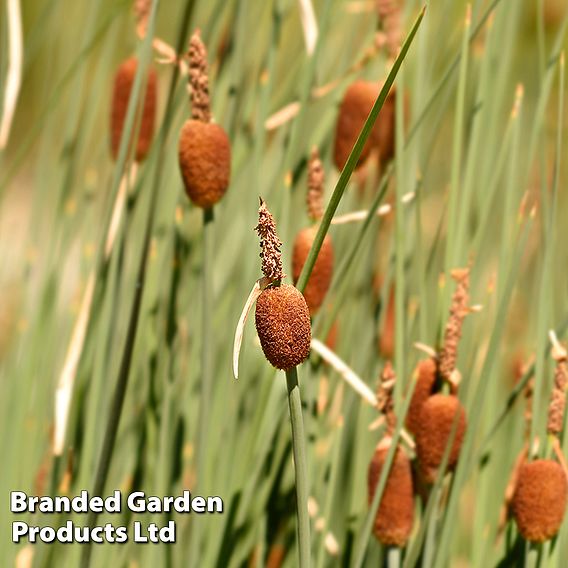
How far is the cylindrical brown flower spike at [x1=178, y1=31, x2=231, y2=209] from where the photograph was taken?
2.41 feet

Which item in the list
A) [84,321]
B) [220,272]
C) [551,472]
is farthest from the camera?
[220,272]

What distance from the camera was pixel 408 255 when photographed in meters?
1.16

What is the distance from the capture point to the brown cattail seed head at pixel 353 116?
36.9 inches

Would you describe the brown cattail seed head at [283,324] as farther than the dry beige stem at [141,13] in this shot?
No

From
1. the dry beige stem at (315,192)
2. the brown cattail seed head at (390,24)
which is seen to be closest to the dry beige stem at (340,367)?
the dry beige stem at (315,192)

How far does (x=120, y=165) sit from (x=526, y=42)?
2.26m

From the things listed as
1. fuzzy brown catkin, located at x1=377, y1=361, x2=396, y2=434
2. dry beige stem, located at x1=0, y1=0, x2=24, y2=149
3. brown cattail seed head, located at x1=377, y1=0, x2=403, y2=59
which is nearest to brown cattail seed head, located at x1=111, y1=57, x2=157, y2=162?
dry beige stem, located at x1=0, y1=0, x2=24, y2=149

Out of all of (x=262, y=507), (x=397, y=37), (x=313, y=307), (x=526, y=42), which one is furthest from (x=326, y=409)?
(x=526, y=42)

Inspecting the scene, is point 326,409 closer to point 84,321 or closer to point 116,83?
point 84,321

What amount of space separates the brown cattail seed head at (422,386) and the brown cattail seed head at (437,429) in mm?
24

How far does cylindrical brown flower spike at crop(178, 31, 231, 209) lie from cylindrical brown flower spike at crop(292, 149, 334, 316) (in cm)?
7

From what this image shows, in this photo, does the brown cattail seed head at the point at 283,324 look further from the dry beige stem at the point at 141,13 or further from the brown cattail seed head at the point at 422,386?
the dry beige stem at the point at 141,13

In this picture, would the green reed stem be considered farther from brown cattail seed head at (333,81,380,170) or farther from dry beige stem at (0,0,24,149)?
dry beige stem at (0,0,24,149)

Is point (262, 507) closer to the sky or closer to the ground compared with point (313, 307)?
closer to the ground
